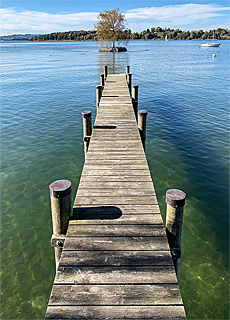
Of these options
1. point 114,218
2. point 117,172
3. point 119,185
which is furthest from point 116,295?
point 117,172

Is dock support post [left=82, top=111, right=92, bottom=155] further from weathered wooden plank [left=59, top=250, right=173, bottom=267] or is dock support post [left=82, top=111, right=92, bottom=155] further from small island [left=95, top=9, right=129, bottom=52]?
small island [left=95, top=9, right=129, bottom=52]

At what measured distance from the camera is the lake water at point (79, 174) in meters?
5.79

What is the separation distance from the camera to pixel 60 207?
4215 mm

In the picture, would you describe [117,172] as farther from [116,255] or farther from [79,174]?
[79,174]

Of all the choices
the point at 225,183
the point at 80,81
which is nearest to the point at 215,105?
the point at 225,183

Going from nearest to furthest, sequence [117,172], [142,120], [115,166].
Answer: [117,172] → [115,166] → [142,120]

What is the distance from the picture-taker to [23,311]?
17.3 ft

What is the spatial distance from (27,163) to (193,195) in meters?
7.45

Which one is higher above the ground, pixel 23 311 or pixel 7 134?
pixel 7 134

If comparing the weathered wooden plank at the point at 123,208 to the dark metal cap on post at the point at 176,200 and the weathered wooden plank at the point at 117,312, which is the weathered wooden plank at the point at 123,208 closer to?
the dark metal cap on post at the point at 176,200

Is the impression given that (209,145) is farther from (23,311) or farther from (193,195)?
(23,311)

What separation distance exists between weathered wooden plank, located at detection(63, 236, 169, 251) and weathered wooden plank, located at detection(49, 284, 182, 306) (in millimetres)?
695

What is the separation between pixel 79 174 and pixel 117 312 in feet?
24.8

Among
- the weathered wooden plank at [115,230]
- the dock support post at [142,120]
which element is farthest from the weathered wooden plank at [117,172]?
the dock support post at [142,120]
